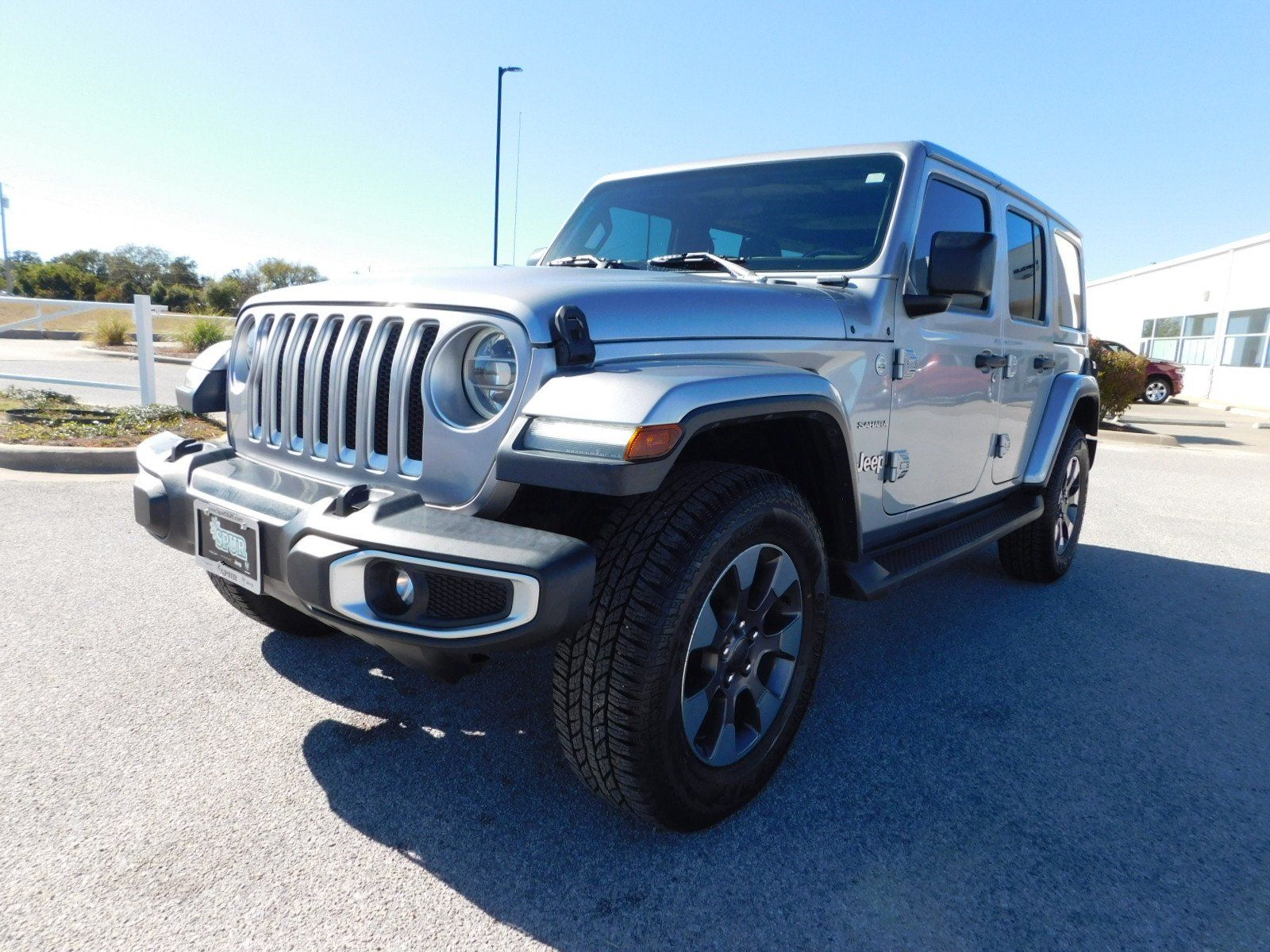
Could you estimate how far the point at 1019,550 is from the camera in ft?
14.4

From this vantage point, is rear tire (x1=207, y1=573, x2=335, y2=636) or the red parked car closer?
rear tire (x1=207, y1=573, x2=335, y2=636)

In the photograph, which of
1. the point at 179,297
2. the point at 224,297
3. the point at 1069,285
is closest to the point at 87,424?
the point at 1069,285

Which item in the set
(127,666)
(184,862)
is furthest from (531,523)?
(127,666)

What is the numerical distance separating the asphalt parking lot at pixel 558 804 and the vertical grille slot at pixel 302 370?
0.96 meters

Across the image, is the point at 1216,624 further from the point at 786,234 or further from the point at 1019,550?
the point at 786,234

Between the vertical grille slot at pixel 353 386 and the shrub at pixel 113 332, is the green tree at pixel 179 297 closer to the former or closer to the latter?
the shrub at pixel 113 332

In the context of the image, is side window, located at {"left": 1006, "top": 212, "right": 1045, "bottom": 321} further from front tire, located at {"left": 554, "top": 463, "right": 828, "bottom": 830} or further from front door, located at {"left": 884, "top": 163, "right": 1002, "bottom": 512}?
front tire, located at {"left": 554, "top": 463, "right": 828, "bottom": 830}

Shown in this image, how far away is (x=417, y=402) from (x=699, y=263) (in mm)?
1272

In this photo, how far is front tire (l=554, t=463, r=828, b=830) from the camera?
1.83m

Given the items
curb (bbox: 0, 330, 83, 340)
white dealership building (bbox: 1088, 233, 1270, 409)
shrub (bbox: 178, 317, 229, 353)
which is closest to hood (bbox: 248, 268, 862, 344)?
shrub (bbox: 178, 317, 229, 353)

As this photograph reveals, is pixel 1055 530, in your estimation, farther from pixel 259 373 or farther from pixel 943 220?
pixel 259 373

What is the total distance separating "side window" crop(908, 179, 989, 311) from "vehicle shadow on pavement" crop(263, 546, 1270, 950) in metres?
1.46

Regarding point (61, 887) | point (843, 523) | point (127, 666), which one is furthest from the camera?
point (127, 666)

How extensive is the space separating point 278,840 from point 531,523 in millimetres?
986
